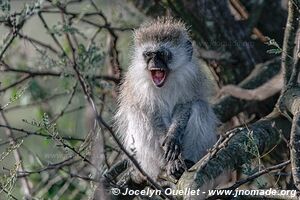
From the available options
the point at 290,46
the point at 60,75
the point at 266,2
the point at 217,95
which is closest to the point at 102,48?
the point at 60,75

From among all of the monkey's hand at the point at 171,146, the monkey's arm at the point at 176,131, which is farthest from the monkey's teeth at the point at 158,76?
the monkey's hand at the point at 171,146

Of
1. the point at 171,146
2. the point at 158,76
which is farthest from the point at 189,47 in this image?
the point at 171,146

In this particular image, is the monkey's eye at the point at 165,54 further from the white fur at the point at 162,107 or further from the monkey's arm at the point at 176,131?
the monkey's arm at the point at 176,131

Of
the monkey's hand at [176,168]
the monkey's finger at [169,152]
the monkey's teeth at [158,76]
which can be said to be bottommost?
the monkey's hand at [176,168]

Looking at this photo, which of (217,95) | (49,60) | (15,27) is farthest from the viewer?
(217,95)

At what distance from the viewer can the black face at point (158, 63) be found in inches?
205

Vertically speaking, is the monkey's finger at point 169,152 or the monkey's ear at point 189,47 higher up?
the monkey's ear at point 189,47

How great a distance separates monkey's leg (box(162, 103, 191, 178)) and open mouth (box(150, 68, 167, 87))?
21 cm

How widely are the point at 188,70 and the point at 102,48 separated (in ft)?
3.73

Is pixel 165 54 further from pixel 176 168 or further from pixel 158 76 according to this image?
pixel 176 168

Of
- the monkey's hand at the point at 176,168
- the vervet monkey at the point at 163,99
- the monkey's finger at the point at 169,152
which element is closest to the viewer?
the monkey's hand at the point at 176,168

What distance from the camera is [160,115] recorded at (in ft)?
17.3

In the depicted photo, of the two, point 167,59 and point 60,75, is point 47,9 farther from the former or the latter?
point 167,59

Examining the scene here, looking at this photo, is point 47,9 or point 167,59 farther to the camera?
point 47,9
